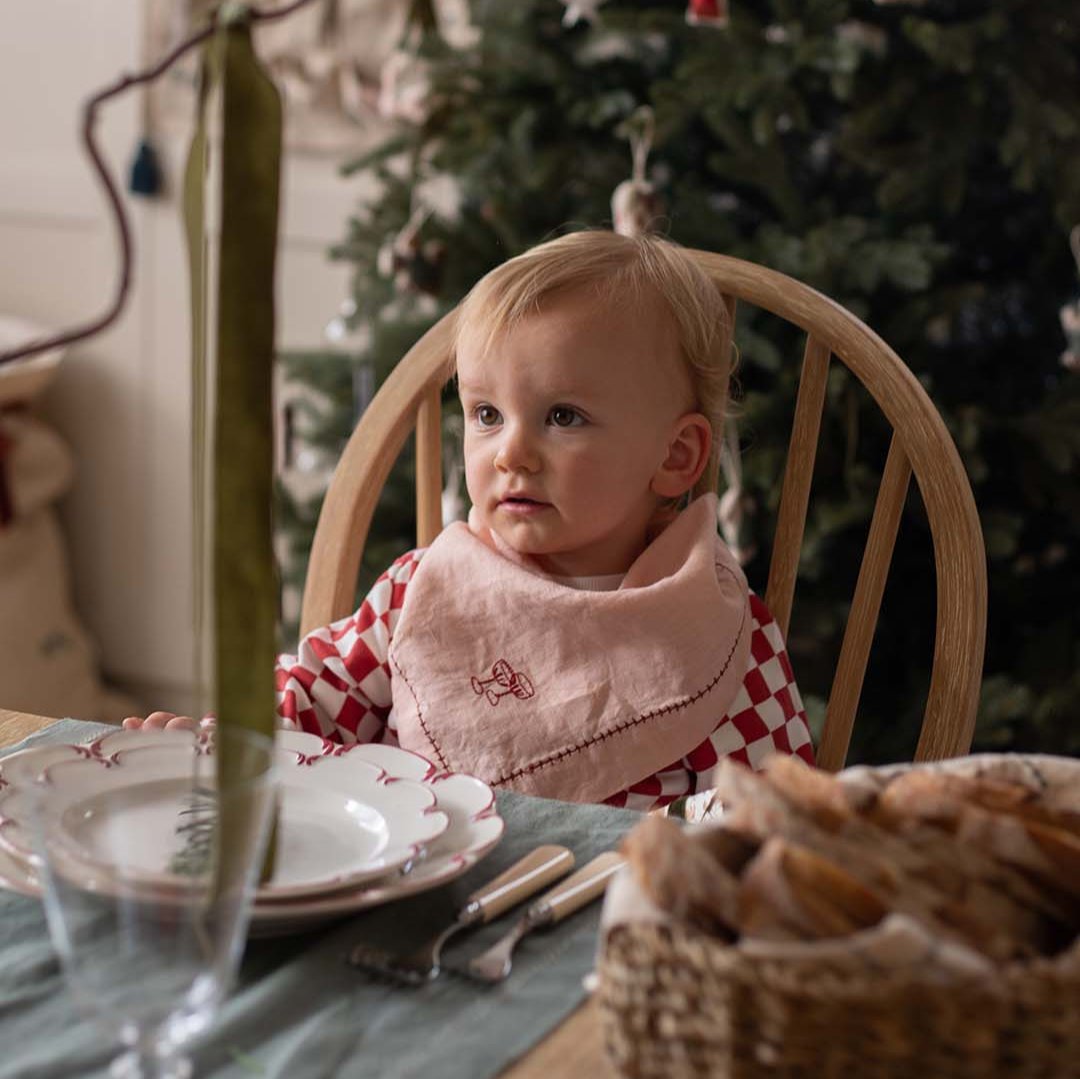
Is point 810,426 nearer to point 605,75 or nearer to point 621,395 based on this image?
point 621,395

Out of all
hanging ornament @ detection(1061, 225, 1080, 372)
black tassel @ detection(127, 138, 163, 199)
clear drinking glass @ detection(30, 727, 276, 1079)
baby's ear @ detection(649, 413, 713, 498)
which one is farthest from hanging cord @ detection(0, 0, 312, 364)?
black tassel @ detection(127, 138, 163, 199)

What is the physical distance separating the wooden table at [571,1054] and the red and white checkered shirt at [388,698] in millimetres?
585

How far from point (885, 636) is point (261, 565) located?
1.85m

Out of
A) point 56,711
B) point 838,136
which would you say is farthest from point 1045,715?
point 56,711

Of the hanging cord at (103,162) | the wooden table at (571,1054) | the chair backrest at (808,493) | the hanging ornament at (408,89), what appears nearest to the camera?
the hanging cord at (103,162)

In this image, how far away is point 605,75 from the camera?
2279 millimetres

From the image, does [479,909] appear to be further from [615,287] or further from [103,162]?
[615,287]

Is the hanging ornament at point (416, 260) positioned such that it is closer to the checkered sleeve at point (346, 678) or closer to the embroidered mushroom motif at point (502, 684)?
the checkered sleeve at point (346, 678)

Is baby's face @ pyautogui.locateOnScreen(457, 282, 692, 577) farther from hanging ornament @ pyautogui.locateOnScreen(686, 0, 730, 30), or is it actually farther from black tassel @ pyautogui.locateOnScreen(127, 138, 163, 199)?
black tassel @ pyautogui.locateOnScreen(127, 138, 163, 199)

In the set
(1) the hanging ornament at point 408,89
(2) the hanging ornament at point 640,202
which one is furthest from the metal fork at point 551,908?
(1) the hanging ornament at point 408,89

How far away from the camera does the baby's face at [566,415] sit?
1300 millimetres

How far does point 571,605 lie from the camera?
132 cm

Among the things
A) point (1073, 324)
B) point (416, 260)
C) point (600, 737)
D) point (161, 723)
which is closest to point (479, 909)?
point (161, 723)

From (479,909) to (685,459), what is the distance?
2.35 feet
